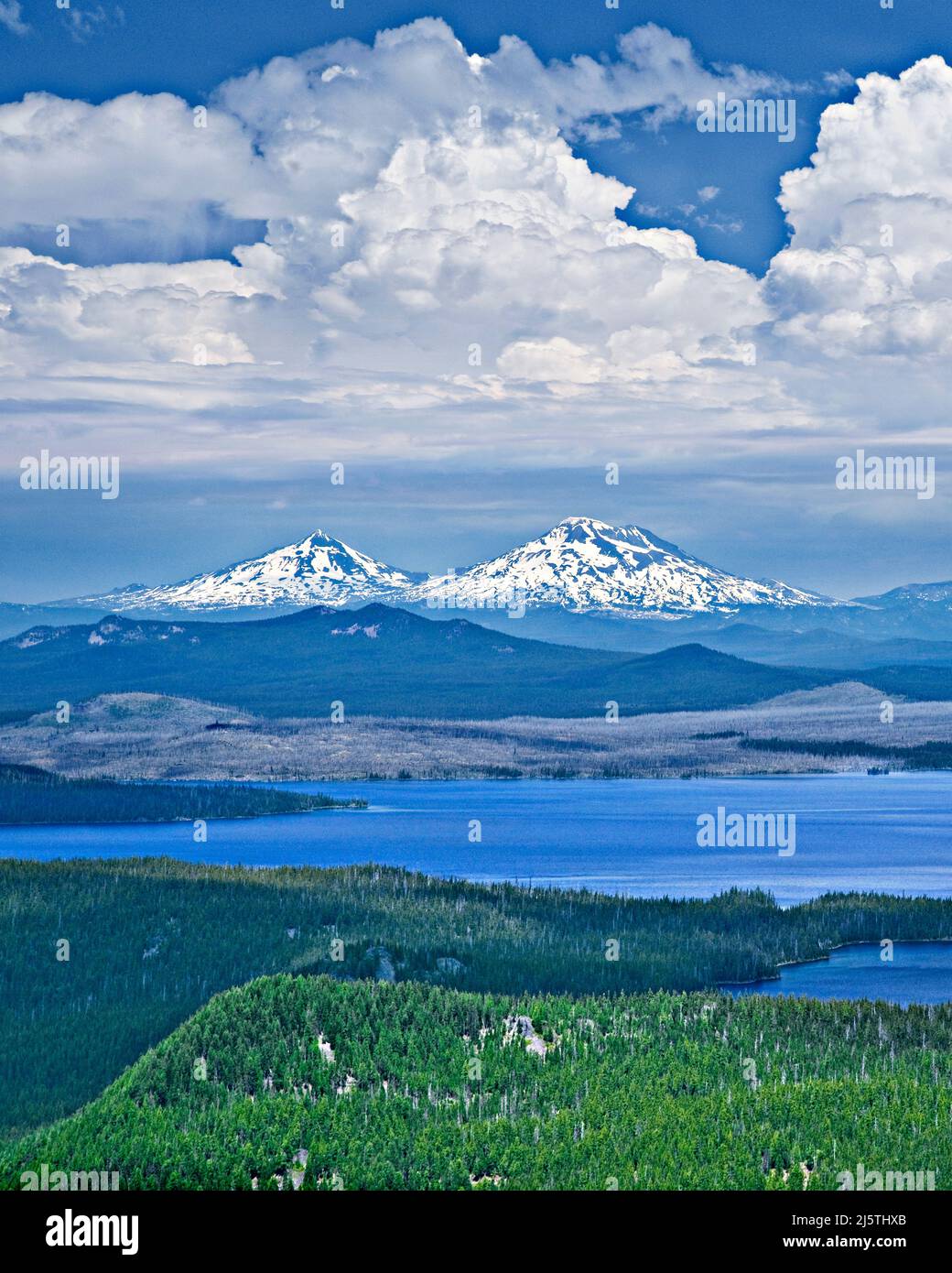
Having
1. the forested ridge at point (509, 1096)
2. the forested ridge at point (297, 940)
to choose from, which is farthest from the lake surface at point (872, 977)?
the forested ridge at point (509, 1096)

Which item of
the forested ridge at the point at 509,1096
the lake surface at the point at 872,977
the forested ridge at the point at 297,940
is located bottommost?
the lake surface at the point at 872,977

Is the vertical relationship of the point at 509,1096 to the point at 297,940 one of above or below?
above

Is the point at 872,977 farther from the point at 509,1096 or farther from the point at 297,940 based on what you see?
the point at 509,1096

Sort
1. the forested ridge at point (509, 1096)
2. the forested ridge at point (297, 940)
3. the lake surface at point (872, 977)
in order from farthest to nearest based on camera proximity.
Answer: the lake surface at point (872, 977) → the forested ridge at point (297, 940) → the forested ridge at point (509, 1096)

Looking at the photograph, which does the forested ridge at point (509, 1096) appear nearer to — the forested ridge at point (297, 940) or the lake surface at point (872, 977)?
the forested ridge at point (297, 940)

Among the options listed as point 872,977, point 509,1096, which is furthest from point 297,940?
point 509,1096

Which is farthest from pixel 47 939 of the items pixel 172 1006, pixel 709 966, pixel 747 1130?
pixel 747 1130
